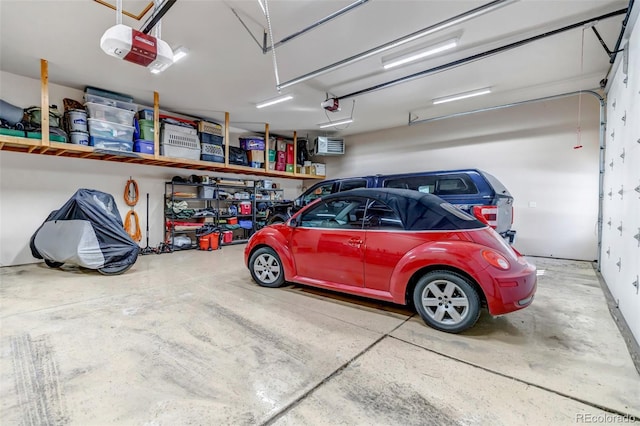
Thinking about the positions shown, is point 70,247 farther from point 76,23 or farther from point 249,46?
point 249,46

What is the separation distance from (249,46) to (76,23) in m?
2.05

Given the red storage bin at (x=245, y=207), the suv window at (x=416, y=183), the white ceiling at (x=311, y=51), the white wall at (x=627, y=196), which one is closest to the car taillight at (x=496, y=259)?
the white wall at (x=627, y=196)

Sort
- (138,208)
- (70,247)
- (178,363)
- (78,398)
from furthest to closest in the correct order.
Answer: (138,208) → (70,247) → (178,363) → (78,398)

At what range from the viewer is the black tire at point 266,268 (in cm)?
355

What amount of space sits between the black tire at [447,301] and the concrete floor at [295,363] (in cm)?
11

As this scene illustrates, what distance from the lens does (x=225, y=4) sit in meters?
2.96

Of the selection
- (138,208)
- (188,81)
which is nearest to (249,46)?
(188,81)

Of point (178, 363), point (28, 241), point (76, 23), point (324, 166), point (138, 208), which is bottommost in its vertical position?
point (178, 363)

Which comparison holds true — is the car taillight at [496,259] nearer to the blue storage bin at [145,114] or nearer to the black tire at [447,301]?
the black tire at [447,301]

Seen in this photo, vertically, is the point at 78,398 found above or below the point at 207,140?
below

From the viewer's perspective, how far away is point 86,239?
162 inches

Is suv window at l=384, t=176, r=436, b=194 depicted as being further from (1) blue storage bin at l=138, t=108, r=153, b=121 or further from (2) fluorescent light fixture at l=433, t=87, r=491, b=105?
(1) blue storage bin at l=138, t=108, r=153, b=121

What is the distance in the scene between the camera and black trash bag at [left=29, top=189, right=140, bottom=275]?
4113 mm

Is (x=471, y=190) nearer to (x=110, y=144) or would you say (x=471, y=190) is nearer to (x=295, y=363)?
(x=295, y=363)
